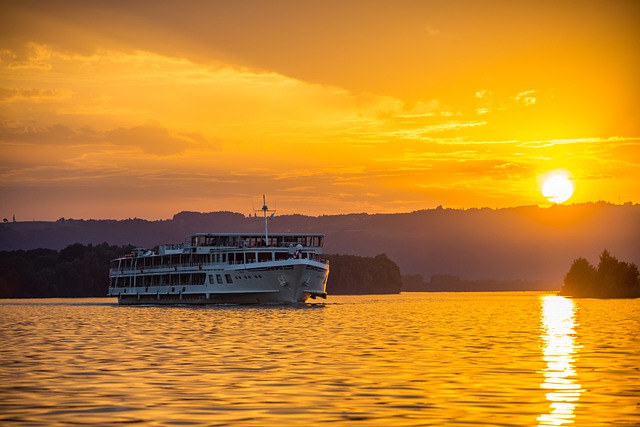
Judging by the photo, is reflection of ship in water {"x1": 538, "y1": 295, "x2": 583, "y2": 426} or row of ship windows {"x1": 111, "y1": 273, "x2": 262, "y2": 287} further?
row of ship windows {"x1": 111, "y1": 273, "x2": 262, "y2": 287}

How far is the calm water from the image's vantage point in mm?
32312

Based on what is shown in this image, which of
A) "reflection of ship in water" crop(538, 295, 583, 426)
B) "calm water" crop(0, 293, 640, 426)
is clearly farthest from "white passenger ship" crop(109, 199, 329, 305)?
"reflection of ship in water" crop(538, 295, 583, 426)

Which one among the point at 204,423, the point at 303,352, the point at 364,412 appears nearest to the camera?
the point at 204,423

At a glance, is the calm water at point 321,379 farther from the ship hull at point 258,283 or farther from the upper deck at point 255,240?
the upper deck at point 255,240

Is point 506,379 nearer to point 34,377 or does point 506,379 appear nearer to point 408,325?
point 34,377

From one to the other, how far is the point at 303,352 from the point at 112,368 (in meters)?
13.2

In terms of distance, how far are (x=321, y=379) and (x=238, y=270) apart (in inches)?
4099

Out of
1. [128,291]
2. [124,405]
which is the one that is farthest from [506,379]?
[128,291]

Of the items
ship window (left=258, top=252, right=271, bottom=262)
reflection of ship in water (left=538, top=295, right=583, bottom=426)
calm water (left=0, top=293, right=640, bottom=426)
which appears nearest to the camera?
reflection of ship in water (left=538, top=295, right=583, bottom=426)

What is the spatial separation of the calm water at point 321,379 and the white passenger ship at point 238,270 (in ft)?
216

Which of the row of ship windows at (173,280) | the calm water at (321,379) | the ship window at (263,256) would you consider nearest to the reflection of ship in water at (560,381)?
the calm water at (321,379)

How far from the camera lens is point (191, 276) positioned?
158 metres

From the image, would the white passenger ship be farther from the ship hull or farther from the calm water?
the calm water

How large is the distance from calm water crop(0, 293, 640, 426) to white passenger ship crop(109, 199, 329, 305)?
2597 inches
